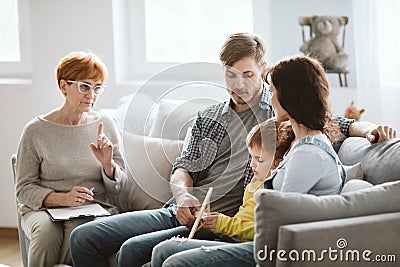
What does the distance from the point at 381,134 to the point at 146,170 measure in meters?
0.91

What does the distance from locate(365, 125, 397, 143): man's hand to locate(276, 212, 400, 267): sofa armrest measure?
542mm

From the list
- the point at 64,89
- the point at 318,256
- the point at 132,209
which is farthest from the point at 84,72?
the point at 318,256

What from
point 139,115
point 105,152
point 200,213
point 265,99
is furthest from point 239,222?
point 105,152

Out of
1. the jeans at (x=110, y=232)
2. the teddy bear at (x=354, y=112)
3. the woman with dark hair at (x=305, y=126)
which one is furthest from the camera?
the teddy bear at (x=354, y=112)

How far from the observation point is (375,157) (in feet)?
8.48

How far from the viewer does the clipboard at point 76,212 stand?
2994mm

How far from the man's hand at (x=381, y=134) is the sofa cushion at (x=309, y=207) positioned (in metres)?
0.47

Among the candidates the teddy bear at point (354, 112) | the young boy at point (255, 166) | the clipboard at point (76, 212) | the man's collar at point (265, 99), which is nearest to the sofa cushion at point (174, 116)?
the man's collar at point (265, 99)

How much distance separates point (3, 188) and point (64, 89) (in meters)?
1.57

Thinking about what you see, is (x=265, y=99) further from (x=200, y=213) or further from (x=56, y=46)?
(x=56, y=46)

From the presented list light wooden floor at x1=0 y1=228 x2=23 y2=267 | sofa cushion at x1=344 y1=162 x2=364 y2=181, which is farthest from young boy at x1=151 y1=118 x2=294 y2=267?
light wooden floor at x1=0 y1=228 x2=23 y2=267

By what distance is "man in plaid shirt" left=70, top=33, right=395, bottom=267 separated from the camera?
2.74 meters

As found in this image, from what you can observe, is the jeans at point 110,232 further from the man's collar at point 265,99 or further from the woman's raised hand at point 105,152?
the man's collar at point 265,99

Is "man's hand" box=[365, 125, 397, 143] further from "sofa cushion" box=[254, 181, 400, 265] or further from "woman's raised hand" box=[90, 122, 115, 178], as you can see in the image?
"woman's raised hand" box=[90, 122, 115, 178]
